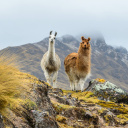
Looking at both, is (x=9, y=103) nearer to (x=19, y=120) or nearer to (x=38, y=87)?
(x=19, y=120)

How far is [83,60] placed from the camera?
15.5m

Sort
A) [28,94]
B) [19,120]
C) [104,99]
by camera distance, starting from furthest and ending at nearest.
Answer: [104,99] → [28,94] → [19,120]

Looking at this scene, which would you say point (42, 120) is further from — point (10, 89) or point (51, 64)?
point (51, 64)

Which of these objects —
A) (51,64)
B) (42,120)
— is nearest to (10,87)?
(42,120)

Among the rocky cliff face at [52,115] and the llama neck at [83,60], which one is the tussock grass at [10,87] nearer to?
the rocky cliff face at [52,115]

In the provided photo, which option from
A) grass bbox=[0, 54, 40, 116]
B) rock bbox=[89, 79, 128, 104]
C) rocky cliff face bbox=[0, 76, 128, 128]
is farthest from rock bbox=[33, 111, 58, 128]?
rock bbox=[89, 79, 128, 104]

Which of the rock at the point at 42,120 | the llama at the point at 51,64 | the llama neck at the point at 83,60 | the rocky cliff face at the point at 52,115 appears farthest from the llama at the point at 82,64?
the rock at the point at 42,120

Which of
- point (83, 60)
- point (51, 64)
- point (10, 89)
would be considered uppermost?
point (10, 89)

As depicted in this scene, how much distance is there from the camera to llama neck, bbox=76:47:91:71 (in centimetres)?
1546

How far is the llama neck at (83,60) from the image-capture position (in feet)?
50.7

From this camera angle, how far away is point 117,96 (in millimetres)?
11594

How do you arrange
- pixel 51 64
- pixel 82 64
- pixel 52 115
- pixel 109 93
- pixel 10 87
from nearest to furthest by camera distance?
pixel 10 87, pixel 52 115, pixel 109 93, pixel 82 64, pixel 51 64

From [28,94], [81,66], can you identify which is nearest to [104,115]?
[28,94]

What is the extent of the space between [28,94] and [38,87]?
82 centimetres
